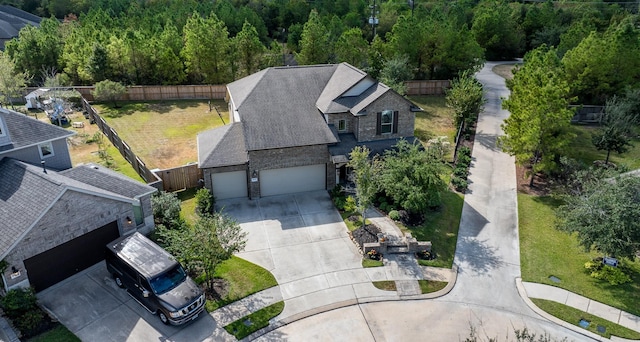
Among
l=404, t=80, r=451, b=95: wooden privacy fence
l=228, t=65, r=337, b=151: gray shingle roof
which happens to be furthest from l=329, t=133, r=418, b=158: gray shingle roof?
l=404, t=80, r=451, b=95: wooden privacy fence

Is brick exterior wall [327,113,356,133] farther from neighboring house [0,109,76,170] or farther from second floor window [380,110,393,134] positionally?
neighboring house [0,109,76,170]

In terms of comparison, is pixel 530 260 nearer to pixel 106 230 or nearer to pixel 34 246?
pixel 106 230

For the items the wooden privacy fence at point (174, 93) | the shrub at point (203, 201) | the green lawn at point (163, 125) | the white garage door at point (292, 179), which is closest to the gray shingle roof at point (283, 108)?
the white garage door at point (292, 179)

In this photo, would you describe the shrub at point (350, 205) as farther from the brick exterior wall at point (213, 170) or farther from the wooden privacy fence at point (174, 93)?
the wooden privacy fence at point (174, 93)

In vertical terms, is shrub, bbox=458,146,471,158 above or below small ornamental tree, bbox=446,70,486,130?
below

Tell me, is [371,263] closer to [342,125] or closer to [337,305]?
[337,305]

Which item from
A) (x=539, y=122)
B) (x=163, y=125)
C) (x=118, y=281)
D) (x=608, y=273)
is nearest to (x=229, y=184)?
(x=118, y=281)

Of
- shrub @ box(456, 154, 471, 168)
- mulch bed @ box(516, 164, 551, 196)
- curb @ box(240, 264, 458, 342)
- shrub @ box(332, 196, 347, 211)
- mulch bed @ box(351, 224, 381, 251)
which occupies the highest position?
shrub @ box(456, 154, 471, 168)
